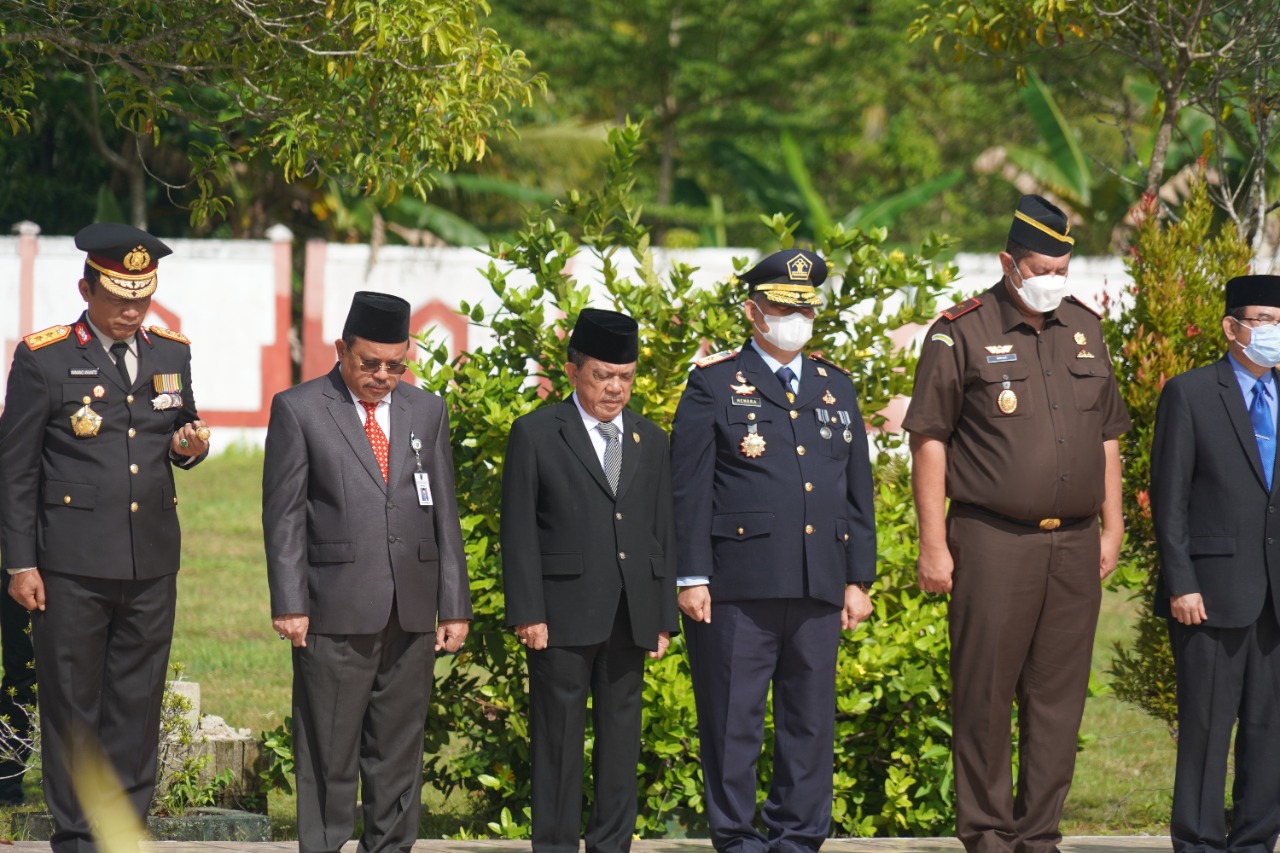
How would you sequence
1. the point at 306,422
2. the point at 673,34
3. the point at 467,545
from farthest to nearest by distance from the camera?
the point at 673,34 → the point at 467,545 → the point at 306,422

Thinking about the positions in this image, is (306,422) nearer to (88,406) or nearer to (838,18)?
(88,406)

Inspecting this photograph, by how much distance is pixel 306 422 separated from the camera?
5.19 m

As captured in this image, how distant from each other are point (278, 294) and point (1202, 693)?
14243 millimetres

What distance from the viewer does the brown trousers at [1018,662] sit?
212 inches

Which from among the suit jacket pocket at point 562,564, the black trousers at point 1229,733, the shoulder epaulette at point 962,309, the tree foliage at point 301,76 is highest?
the tree foliage at point 301,76

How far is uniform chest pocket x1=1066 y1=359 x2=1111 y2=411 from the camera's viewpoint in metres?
5.48

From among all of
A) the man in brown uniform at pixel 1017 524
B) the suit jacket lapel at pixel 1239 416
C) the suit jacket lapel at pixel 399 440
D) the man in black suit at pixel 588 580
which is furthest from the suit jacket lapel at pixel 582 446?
the suit jacket lapel at pixel 1239 416

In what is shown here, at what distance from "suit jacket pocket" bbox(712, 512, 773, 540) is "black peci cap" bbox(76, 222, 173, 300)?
6.63 ft

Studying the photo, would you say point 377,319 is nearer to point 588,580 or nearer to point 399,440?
point 399,440

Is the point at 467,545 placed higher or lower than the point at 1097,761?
higher

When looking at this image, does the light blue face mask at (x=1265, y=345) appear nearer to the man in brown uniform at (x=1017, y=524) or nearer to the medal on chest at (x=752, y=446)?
the man in brown uniform at (x=1017, y=524)

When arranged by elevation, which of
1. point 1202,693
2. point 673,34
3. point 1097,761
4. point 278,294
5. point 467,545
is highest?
point 673,34

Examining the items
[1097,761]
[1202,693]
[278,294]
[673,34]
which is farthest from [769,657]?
[673,34]

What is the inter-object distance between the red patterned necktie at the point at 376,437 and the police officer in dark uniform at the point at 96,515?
0.55 meters
